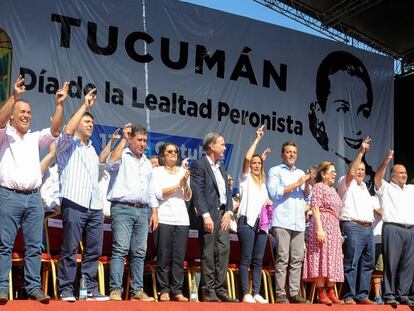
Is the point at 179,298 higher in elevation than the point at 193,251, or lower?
lower

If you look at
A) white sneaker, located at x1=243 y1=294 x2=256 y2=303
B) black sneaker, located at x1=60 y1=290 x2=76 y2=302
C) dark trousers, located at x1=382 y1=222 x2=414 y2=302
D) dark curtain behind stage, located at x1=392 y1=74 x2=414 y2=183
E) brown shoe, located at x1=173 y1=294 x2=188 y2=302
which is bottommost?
white sneaker, located at x1=243 y1=294 x2=256 y2=303

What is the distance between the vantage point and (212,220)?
217 inches

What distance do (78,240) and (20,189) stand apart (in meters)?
0.56

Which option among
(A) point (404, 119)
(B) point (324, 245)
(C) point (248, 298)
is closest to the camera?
(C) point (248, 298)

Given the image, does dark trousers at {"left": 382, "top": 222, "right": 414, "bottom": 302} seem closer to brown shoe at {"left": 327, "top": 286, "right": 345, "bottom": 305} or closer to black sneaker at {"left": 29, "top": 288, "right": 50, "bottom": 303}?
brown shoe at {"left": 327, "top": 286, "right": 345, "bottom": 305}

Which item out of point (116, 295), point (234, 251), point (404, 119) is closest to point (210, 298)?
point (116, 295)

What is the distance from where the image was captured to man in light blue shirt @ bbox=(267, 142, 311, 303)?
235 inches

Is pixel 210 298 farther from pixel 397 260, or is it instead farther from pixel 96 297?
pixel 397 260

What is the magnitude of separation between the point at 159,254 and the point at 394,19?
729 cm

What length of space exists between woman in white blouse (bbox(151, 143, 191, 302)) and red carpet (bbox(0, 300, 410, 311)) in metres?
0.19

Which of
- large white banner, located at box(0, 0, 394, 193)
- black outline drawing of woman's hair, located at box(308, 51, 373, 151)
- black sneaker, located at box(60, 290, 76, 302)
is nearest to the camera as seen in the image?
black sneaker, located at box(60, 290, 76, 302)

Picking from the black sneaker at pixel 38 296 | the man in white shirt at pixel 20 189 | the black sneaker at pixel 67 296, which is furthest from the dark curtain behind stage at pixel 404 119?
the black sneaker at pixel 38 296

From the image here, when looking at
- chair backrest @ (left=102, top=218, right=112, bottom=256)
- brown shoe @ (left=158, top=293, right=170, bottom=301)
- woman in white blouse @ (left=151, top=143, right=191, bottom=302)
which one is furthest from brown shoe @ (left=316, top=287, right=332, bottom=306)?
chair backrest @ (left=102, top=218, right=112, bottom=256)

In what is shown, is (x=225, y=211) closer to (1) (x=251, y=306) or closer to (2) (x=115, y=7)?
(1) (x=251, y=306)
